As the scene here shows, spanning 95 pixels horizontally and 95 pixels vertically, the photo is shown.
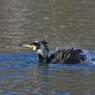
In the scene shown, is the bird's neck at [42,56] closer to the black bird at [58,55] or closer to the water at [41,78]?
the black bird at [58,55]

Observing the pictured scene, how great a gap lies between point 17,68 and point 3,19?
16.9 meters

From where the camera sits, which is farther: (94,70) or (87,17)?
(87,17)

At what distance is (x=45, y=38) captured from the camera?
25.9 metres

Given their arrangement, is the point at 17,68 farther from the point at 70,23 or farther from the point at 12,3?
the point at 12,3

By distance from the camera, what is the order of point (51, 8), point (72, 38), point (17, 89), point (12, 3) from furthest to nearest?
1. point (12, 3)
2. point (51, 8)
3. point (72, 38)
4. point (17, 89)

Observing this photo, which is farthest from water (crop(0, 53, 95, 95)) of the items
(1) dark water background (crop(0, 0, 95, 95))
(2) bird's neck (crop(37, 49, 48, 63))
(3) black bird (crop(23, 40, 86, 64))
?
(3) black bird (crop(23, 40, 86, 64))

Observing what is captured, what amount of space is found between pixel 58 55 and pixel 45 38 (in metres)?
6.41

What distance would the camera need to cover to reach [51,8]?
43.0 metres

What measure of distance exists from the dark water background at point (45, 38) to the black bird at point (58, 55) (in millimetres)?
274

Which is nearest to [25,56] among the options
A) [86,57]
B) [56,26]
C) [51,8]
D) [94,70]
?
[86,57]

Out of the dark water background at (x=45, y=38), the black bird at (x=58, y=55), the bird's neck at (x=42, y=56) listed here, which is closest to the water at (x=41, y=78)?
the dark water background at (x=45, y=38)

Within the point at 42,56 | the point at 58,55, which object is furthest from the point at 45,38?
the point at 58,55

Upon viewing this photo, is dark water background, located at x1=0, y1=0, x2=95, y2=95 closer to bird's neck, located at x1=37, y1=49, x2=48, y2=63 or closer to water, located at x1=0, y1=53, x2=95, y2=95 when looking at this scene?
water, located at x1=0, y1=53, x2=95, y2=95

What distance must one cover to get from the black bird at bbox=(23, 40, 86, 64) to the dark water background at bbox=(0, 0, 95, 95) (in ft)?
0.90
